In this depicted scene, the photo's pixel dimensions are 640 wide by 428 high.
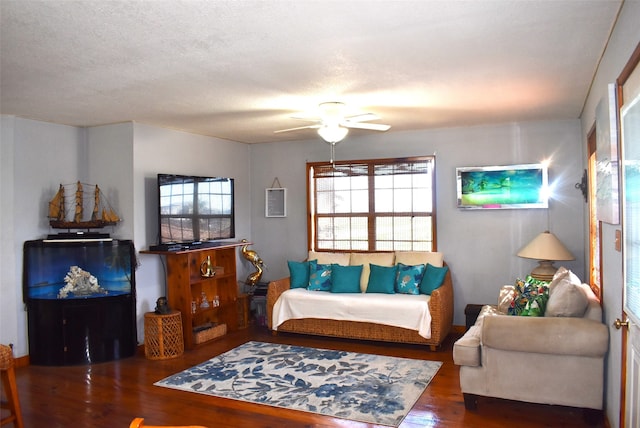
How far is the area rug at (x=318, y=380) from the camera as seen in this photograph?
12.0ft

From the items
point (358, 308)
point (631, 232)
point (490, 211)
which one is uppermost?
point (490, 211)

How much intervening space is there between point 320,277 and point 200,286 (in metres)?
1.41

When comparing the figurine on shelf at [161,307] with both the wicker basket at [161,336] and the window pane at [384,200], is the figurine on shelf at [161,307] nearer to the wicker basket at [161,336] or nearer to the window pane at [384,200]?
the wicker basket at [161,336]

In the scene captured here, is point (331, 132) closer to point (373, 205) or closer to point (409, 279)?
point (409, 279)

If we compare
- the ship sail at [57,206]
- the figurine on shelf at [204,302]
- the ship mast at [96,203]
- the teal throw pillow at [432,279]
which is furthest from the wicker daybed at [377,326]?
the ship sail at [57,206]

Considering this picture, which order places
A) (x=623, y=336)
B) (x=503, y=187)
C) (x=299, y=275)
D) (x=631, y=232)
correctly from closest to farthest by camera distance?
(x=631, y=232), (x=623, y=336), (x=503, y=187), (x=299, y=275)

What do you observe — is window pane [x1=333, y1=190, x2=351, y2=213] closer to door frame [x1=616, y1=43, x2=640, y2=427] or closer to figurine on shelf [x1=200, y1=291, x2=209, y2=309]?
figurine on shelf [x1=200, y1=291, x2=209, y2=309]

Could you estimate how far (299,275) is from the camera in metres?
6.01

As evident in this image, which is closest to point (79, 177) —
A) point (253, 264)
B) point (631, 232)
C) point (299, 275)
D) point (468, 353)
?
point (253, 264)

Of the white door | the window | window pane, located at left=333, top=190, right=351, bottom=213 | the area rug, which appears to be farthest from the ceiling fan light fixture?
the white door

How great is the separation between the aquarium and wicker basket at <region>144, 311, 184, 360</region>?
0.45 metres

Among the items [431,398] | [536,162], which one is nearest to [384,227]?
[536,162]

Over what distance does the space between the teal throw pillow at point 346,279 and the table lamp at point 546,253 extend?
1.78 m

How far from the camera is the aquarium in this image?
4.88 metres
